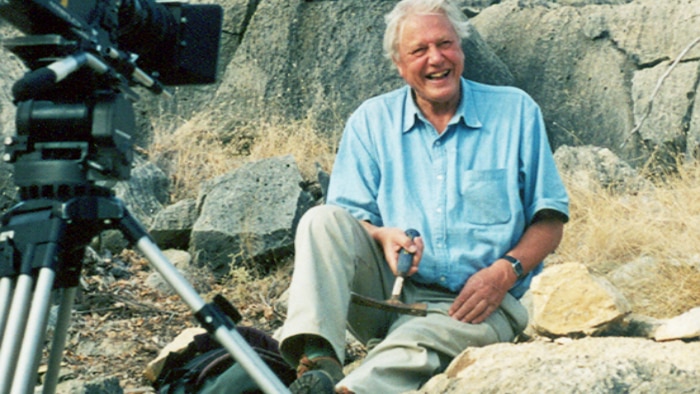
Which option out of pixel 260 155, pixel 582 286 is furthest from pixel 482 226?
pixel 260 155

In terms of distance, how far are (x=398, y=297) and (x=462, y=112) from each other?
2.44ft

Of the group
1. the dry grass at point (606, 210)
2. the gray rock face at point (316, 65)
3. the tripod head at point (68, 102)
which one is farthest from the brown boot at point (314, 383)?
the gray rock face at point (316, 65)

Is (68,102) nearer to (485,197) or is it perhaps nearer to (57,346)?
(57,346)

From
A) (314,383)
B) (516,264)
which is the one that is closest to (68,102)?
(314,383)

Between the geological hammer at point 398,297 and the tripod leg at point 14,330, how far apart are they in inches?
52.7

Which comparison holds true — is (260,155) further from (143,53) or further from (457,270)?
(143,53)

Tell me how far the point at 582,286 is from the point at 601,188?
3.48m

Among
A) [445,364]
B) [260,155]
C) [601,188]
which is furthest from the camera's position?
[260,155]

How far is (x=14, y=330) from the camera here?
6.84ft

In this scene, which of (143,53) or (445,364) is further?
(445,364)

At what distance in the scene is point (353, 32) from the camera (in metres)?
8.61

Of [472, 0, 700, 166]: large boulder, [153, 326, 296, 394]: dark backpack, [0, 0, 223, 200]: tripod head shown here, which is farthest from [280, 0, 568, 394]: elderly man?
[472, 0, 700, 166]: large boulder

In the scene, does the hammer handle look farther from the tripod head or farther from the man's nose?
the tripod head

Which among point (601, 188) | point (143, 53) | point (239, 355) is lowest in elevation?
point (601, 188)
